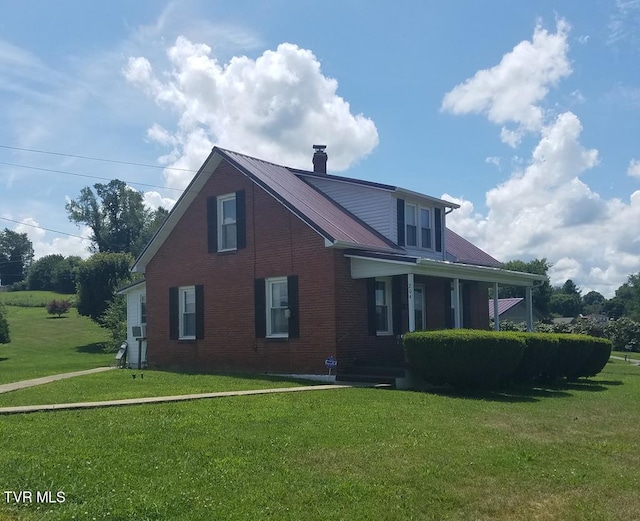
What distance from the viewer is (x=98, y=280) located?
1775 inches

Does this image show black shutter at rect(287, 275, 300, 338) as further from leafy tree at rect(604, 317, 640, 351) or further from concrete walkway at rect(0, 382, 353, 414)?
leafy tree at rect(604, 317, 640, 351)

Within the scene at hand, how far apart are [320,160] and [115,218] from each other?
2465 inches

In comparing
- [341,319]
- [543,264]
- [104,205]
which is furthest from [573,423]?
[543,264]

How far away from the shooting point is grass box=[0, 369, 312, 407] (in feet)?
40.2

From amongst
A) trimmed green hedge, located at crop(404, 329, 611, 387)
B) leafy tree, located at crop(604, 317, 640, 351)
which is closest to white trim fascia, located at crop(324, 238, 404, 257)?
trimmed green hedge, located at crop(404, 329, 611, 387)

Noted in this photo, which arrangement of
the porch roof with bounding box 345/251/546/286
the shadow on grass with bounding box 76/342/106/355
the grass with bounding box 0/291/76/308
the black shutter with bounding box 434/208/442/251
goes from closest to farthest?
the porch roof with bounding box 345/251/546/286 → the black shutter with bounding box 434/208/442/251 → the shadow on grass with bounding box 76/342/106/355 → the grass with bounding box 0/291/76/308

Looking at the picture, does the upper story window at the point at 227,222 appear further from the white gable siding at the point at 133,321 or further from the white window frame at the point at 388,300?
the white gable siding at the point at 133,321

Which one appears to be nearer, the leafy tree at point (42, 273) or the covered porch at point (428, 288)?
the covered porch at point (428, 288)

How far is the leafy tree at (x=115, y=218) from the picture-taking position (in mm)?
81312

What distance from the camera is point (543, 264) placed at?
95375mm

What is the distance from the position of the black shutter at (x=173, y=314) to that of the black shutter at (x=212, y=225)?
7.39 ft

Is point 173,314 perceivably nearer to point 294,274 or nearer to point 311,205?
point 294,274

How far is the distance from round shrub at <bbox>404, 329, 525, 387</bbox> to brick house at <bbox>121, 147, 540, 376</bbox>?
1.49 meters

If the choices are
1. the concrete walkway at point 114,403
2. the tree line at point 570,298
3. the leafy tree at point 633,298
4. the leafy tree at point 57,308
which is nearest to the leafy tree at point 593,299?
the tree line at point 570,298
